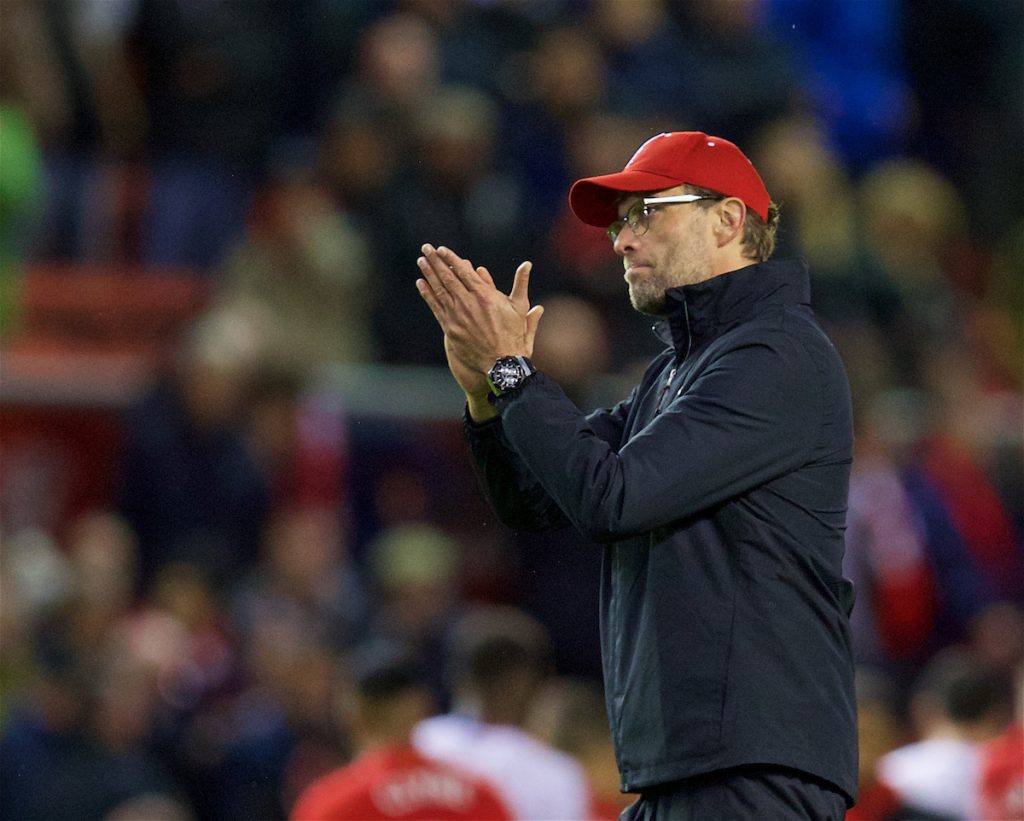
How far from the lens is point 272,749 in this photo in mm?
7059

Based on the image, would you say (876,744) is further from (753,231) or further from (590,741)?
(753,231)

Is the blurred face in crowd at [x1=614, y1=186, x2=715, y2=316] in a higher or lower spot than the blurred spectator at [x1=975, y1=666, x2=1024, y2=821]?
higher

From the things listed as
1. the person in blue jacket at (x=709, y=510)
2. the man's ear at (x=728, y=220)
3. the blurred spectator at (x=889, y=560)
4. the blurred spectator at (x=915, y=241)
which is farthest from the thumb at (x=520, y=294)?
the blurred spectator at (x=915, y=241)

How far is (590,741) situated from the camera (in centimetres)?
561

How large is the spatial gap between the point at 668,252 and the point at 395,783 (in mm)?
2056

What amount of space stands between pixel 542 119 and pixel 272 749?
3.59 metres

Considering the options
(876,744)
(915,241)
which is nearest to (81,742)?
(876,744)

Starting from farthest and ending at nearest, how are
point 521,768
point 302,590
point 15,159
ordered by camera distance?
point 15,159, point 302,590, point 521,768

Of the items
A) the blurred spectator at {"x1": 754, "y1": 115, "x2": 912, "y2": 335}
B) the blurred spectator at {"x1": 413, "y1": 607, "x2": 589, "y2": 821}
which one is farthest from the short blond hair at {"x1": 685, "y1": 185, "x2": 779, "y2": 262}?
the blurred spectator at {"x1": 754, "y1": 115, "x2": 912, "y2": 335}

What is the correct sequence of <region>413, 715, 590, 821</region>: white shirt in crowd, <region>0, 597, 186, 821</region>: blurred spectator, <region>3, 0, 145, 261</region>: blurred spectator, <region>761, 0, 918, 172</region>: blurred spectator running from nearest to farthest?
<region>413, 715, 590, 821</region>: white shirt in crowd < <region>0, 597, 186, 821</region>: blurred spectator < <region>3, 0, 145, 261</region>: blurred spectator < <region>761, 0, 918, 172</region>: blurred spectator

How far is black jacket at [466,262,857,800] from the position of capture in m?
3.01

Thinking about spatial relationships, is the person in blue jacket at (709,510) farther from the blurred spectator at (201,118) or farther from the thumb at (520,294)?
the blurred spectator at (201,118)

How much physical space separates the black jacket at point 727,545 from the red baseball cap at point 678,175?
9.0 inches

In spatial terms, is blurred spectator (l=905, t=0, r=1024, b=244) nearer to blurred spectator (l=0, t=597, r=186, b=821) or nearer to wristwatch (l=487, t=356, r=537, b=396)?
blurred spectator (l=0, t=597, r=186, b=821)
